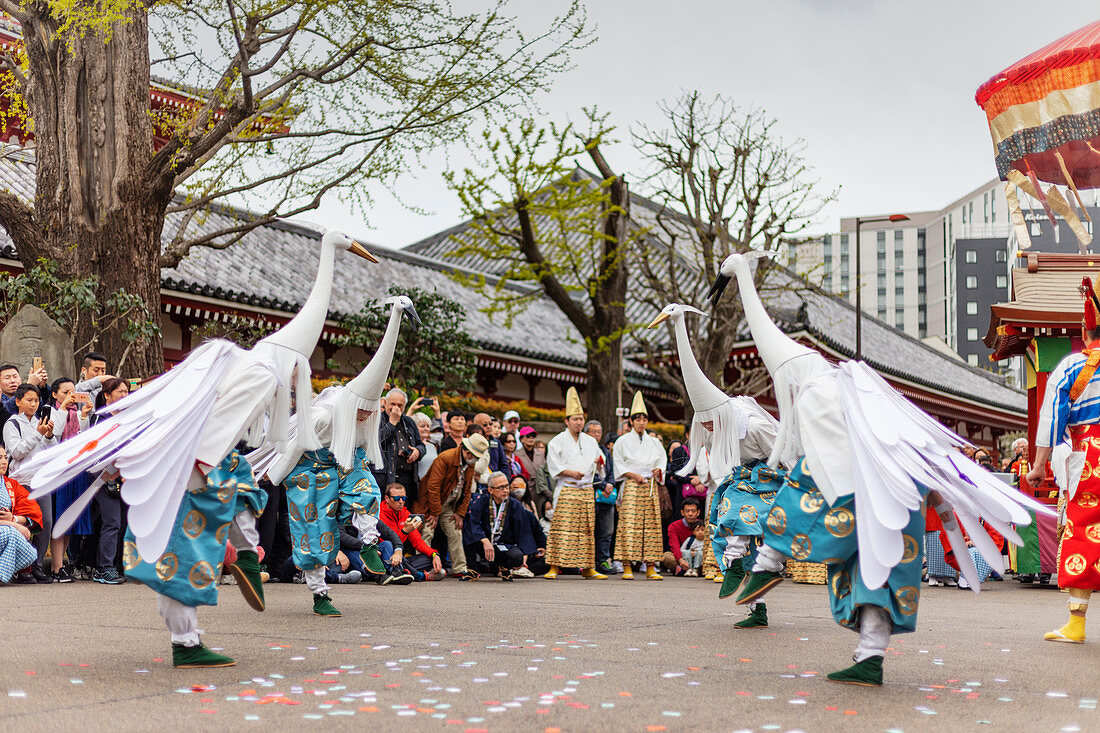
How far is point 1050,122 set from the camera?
1675cm

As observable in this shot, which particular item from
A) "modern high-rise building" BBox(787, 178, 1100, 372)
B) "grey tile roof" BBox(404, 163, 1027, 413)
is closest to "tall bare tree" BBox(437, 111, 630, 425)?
"grey tile roof" BBox(404, 163, 1027, 413)

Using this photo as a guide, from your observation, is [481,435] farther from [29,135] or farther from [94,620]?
[29,135]

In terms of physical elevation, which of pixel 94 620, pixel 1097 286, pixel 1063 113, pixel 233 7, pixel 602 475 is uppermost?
pixel 1063 113

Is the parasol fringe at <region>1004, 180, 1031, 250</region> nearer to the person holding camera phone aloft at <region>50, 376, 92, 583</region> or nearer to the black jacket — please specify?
the black jacket

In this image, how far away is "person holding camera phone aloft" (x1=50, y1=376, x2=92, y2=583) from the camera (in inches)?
361

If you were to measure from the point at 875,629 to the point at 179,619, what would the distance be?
299 centimetres

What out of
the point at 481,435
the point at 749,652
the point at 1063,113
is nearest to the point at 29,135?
the point at 481,435

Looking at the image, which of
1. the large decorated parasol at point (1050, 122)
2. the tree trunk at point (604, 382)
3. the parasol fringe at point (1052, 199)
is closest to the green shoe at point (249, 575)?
the tree trunk at point (604, 382)

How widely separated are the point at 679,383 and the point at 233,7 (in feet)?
35.9

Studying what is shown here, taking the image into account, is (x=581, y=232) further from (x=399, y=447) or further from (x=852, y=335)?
(x=852, y=335)

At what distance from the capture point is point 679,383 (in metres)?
19.6

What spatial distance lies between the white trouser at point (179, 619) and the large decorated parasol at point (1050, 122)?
16.1m

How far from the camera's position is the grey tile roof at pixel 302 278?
15.8 m

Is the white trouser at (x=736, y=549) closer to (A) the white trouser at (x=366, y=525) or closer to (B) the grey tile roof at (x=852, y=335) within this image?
(A) the white trouser at (x=366, y=525)
